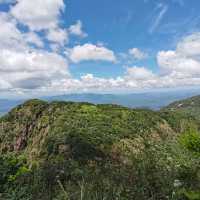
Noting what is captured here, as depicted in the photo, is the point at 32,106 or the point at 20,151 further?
the point at 32,106

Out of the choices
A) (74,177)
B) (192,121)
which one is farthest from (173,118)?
(74,177)

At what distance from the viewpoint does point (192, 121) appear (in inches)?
1379

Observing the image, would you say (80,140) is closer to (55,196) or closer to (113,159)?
(113,159)

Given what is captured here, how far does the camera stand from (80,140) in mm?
19172

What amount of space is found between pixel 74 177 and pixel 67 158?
6266mm

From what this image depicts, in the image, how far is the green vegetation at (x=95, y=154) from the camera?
654 centimetres

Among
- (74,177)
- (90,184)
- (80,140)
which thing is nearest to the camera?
(90,184)

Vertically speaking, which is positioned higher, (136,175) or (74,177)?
(136,175)

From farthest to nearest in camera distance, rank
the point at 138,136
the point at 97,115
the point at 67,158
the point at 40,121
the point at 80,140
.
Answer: the point at 40,121, the point at 97,115, the point at 138,136, the point at 80,140, the point at 67,158

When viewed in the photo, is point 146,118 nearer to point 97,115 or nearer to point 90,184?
point 97,115

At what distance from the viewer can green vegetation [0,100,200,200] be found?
6.54m

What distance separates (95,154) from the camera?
17.5 metres

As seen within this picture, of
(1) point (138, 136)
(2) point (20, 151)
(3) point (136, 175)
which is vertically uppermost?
(3) point (136, 175)

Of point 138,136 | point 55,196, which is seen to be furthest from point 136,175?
point 138,136
